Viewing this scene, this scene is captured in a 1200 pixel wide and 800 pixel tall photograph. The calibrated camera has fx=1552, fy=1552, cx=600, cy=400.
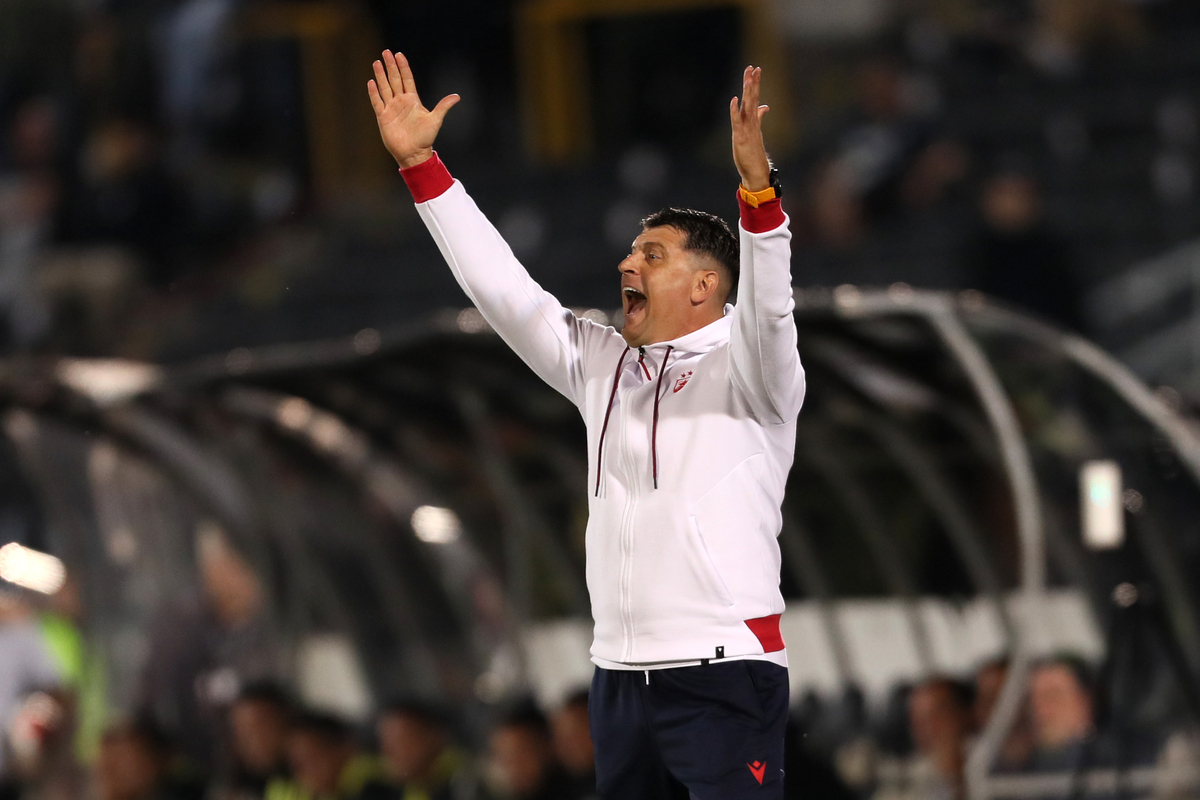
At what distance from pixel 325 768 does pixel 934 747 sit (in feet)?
7.58

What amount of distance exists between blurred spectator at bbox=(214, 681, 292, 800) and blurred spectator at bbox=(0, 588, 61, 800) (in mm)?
772

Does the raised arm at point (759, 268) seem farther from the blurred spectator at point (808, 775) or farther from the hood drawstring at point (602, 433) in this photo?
the blurred spectator at point (808, 775)

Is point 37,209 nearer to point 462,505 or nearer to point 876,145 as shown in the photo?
point 876,145

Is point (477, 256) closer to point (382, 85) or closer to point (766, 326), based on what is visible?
point (382, 85)

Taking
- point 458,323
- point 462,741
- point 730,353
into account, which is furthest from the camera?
point 462,741

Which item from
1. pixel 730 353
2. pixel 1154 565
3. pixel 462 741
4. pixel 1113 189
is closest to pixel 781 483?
pixel 730 353

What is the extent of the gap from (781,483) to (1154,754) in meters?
3.17

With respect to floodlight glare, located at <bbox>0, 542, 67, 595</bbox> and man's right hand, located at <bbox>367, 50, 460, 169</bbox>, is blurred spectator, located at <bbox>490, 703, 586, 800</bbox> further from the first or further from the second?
man's right hand, located at <bbox>367, 50, 460, 169</bbox>

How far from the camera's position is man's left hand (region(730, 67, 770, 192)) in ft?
7.73

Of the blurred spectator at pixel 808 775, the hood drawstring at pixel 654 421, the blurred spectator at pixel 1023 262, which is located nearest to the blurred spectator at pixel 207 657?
the blurred spectator at pixel 808 775

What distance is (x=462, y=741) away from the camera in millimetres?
6008

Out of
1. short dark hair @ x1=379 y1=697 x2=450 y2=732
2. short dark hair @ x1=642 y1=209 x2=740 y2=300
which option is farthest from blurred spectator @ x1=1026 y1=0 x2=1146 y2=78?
short dark hair @ x1=642 y1=209 x2=740 y2=300

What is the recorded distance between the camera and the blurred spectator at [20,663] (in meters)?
6.03

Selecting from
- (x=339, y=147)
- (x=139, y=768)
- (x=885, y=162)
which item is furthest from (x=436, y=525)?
(x=339, y=147)
